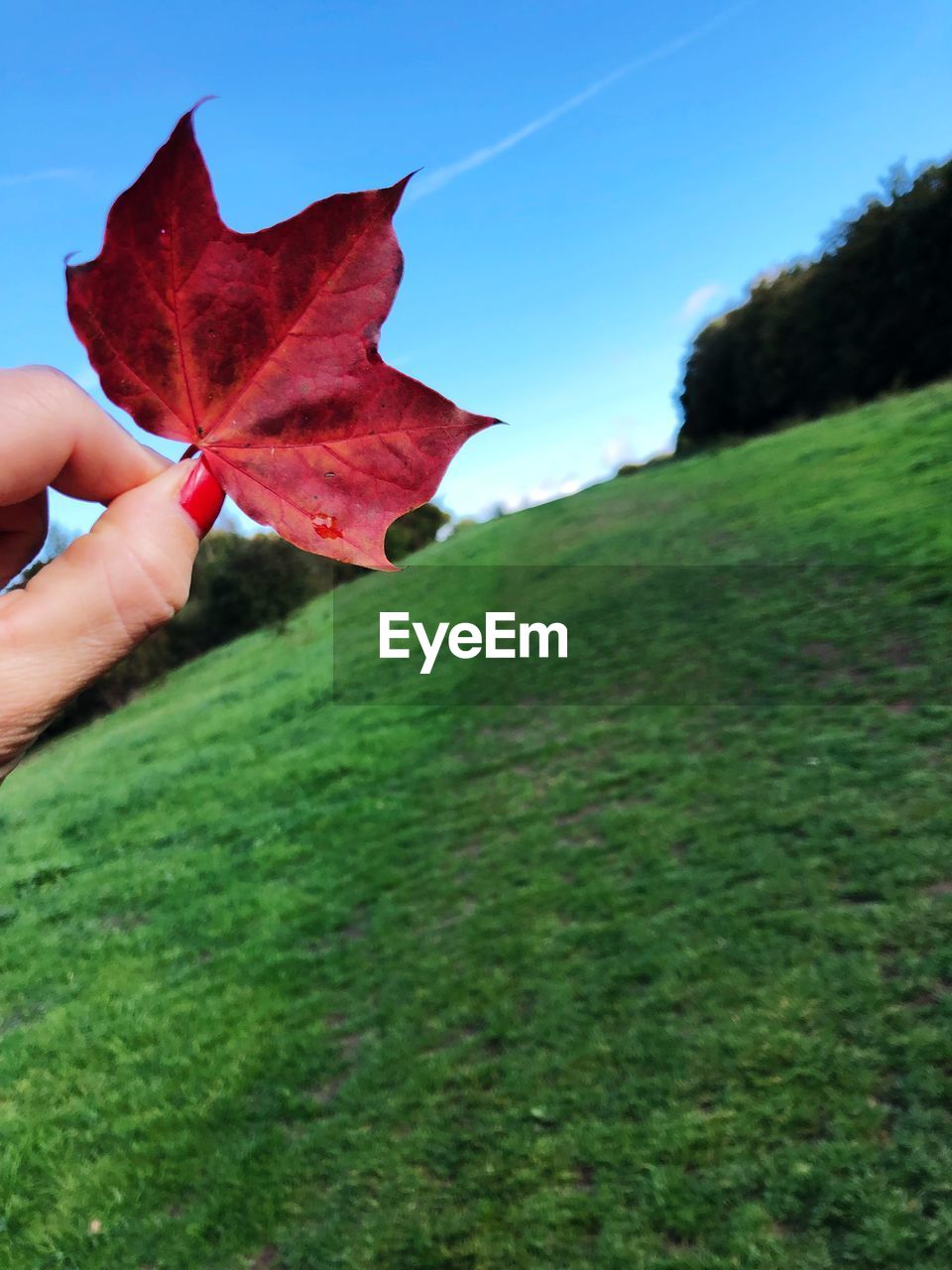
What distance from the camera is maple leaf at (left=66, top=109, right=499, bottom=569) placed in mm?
735

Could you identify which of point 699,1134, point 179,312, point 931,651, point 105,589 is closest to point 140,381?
point 179,312

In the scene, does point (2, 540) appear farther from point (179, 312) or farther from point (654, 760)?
point (654, 760)

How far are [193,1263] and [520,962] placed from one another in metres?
1.79

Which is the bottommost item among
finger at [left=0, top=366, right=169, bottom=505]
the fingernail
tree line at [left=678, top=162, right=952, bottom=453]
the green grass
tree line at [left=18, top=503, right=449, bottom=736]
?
the green grass

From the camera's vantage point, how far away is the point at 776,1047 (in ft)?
10.0

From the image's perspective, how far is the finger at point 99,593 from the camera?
0.89 metres

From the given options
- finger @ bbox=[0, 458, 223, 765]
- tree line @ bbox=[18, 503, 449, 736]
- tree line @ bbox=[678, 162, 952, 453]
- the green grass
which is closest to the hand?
finger @ bbox=[0, 458, 223, 765]
